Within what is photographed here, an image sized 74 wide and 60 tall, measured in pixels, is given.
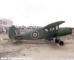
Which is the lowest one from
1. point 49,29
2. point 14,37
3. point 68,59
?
point 68,59

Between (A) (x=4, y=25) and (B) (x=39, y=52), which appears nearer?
(B) (x=39, y=52)

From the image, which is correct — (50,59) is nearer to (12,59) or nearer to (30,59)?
(30,59)

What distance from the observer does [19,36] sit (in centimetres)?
1163

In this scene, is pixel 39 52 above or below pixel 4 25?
below

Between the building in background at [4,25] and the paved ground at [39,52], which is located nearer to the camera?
the paved ground at [39,52]

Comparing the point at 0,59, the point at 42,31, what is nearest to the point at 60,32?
the point at 42,31

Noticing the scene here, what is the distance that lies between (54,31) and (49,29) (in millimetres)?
648

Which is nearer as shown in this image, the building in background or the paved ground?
the paved ground

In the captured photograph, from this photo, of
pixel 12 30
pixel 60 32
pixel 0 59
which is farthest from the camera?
pixel 12 30

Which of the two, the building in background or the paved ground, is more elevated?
the building in background

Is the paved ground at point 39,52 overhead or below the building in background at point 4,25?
below

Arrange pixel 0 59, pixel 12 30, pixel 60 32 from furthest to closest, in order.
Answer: pixel 12 30
pixel 60 32
pixel 0 59

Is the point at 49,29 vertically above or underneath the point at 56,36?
above

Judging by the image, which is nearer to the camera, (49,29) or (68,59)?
(68,59)
